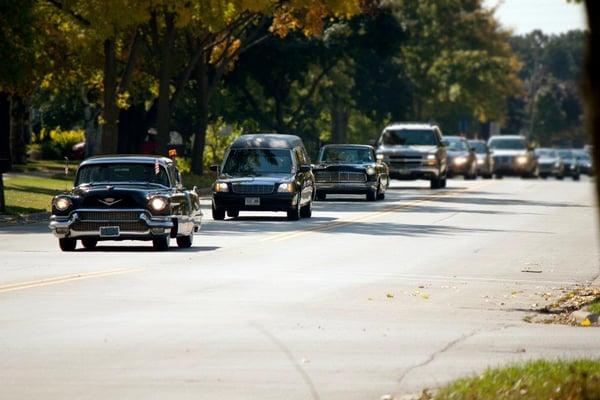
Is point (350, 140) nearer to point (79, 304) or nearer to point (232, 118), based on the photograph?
point (232, 118)

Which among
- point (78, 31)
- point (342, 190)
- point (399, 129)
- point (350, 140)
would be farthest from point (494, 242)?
point (350, 140)

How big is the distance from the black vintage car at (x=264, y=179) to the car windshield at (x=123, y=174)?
9360 millimetres

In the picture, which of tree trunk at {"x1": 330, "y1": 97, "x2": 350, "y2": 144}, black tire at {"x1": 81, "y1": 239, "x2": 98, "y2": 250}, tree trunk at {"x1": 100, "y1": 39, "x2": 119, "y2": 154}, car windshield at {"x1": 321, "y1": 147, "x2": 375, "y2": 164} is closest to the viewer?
black tire at {"x1": 81, "y1": 239, "x2": 98, "y2": 250}

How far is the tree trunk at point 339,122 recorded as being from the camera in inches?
4197

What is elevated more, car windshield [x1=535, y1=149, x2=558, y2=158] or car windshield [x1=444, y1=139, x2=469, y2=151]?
car windshield [x1=444, y1=139, x2=469, y2=151]

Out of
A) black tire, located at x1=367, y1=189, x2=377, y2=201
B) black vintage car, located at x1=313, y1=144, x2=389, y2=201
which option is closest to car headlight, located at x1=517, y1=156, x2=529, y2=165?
black vintage car, located at x1=313, y1=144, x2=389, y2=201

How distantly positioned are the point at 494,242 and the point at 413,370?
18.7 m

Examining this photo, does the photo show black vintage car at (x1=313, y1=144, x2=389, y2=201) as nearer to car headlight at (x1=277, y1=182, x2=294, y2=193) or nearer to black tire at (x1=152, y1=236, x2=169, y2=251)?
car headlight at (x1=277, y1=182, x2=294, y2=193)

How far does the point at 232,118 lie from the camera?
8506 centimetres

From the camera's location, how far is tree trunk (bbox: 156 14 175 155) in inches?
2232

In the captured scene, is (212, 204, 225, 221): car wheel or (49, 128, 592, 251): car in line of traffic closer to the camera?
(49, 128, 592, 251): car in line of traffic

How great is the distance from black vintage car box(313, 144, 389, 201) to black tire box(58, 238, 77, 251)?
22.4 m

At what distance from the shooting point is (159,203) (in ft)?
87.7

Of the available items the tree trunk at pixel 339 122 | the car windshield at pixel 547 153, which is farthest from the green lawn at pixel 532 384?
the tree trunk at pixel 339 122
